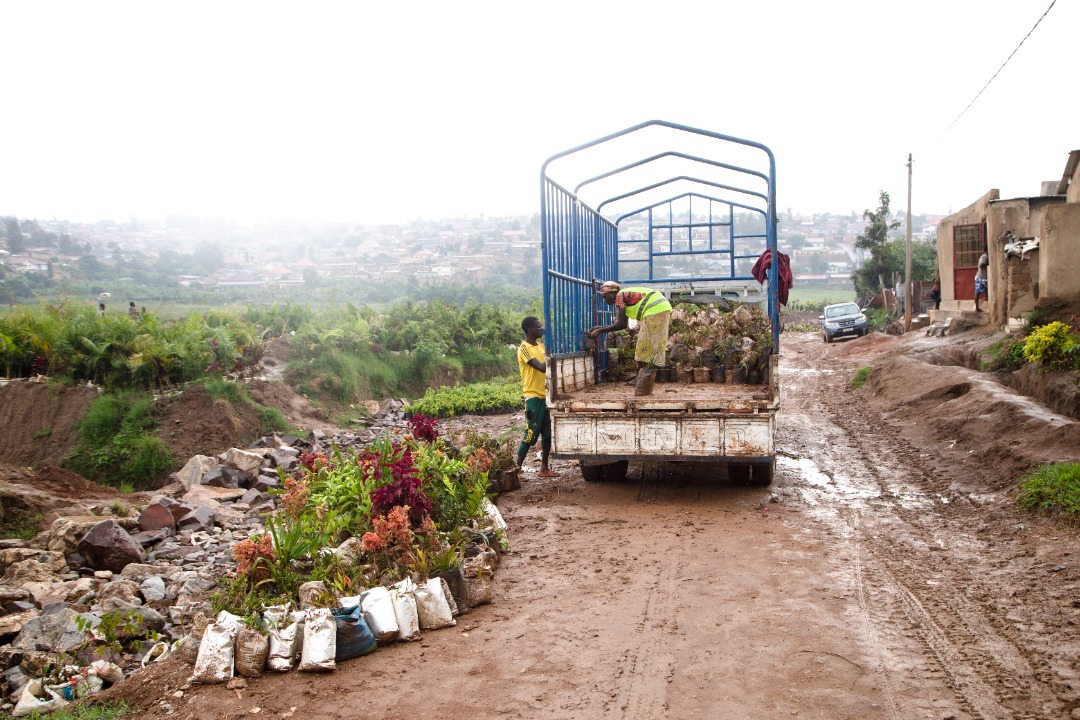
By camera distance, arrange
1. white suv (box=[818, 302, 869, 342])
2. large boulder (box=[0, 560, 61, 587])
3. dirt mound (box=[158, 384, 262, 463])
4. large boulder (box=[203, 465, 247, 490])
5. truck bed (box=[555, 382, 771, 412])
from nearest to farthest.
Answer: large boulder (box=[0, 560, 61, 587])
truck bed (box=[555, 382, 771, 412])
large boulder (box=[203, 465, 247, 490])
dirt mound (box=[158, 384, 262, 463])
white suv (box=[818, 302, 869, 342])

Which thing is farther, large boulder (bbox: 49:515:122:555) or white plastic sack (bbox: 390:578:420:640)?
large boulder (bbox: 49:515:122:555)

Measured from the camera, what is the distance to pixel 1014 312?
15.2 m

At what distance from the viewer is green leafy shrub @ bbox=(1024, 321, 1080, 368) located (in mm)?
10391

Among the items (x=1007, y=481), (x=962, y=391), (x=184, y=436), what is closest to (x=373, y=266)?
(x=184, y=436)

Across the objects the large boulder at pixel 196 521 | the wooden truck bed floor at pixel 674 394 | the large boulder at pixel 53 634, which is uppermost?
the wooden truck bed floor at pixel 674 394

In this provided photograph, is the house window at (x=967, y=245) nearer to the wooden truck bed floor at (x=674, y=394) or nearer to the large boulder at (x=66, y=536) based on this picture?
the wooden truck bed floor at (x=674, y=394)

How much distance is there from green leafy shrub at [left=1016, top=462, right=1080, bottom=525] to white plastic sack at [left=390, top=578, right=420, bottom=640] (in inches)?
208

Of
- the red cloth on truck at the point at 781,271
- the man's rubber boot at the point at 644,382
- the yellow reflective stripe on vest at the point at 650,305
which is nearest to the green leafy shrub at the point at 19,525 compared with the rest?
the man's rubber boot at the point at 644,382

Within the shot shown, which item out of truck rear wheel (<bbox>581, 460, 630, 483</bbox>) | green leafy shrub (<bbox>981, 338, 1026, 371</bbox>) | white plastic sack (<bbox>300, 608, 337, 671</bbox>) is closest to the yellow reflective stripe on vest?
truck rear wheel (<bbox>581, 460, 630, 483</bbox>)

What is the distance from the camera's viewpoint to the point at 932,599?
5004mm

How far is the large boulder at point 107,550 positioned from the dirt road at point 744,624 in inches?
115

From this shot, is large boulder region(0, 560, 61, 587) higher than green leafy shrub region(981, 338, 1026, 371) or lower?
lower

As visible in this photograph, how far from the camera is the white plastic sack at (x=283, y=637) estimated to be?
4309 millimetres

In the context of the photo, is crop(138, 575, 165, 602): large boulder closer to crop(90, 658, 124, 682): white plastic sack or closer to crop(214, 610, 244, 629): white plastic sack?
crop(90, 658, 124, 682): white plastic sack
